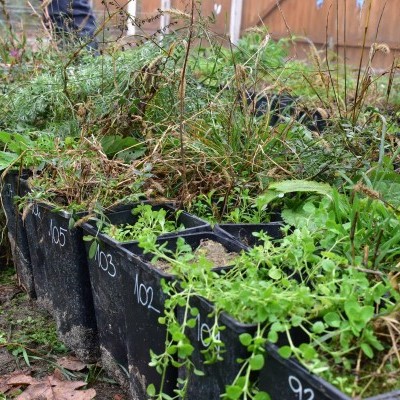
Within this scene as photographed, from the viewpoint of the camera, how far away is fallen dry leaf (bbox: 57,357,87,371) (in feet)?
6.77

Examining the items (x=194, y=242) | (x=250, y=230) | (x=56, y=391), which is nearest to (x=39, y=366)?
(x=56, y=391)

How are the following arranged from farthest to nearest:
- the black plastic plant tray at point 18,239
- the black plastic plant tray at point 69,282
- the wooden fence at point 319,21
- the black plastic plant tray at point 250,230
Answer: the wooden fence at point 319,21
the black plastic plant tray at point 18,239
the black plastic plant tray at point 69,282
the black plastic plant tray at point 250,230

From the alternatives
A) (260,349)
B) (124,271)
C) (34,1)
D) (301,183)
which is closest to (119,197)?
(124,271)

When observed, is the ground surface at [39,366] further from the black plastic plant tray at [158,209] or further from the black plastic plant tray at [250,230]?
the black plastic plant tray at [250,230]

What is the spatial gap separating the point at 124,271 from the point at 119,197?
1.23 ft

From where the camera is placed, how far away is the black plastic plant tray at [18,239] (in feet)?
8.41

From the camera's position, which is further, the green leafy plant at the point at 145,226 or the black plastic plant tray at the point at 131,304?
the green leafy plant at the point at 145,226

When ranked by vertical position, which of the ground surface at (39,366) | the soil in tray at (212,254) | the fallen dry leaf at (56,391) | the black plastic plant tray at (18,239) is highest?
the soil in tray at (212,254)

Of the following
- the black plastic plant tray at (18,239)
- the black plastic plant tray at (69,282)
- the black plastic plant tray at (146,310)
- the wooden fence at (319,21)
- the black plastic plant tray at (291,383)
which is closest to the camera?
the black plastic plant tray at (291,383)

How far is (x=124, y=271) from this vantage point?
1729 millimetres

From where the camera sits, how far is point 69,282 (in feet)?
6.96

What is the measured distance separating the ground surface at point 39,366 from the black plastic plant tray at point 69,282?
0.21ft

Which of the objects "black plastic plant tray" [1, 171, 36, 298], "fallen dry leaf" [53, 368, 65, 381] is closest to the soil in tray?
"fallen dry leaf" [53, 368, 65, 381]

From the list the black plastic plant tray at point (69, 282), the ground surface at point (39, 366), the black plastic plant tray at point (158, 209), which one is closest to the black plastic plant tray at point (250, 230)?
the black plastic plant tray at point (158, 209)
